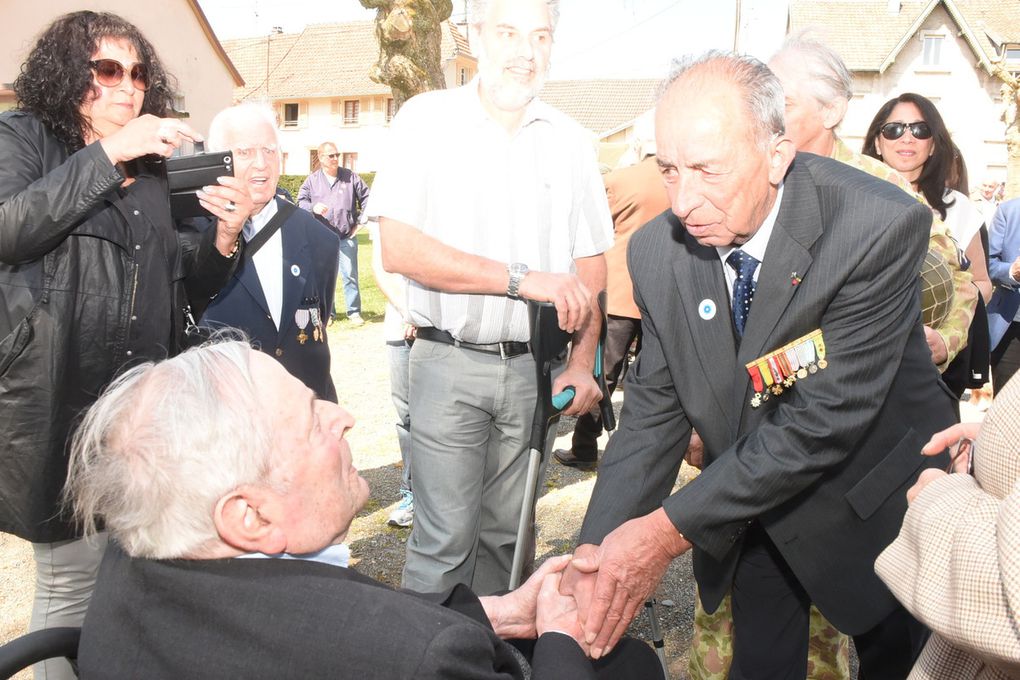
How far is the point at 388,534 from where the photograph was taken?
5.09m

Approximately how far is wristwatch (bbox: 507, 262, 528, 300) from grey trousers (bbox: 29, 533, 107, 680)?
1.58 m

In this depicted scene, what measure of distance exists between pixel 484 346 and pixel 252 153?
150 cm

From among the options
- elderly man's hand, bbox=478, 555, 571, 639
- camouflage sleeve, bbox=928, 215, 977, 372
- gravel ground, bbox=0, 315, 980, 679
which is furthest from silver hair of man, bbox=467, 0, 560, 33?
gravel ground, bbox=0, 315, 980, 679

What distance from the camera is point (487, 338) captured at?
316cm

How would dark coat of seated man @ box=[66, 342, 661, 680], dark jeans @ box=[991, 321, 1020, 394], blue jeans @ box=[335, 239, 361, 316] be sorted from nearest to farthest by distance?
dark coat of seated man @ box=[66, 342, 661, 680] → dark jeans @ box=[991, 321, 1020, 394] → blue jeans @ box=[335, 239, 361, 316]

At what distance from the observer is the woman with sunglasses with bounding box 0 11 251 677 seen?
2.62 metres

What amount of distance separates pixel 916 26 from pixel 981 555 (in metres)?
40.5

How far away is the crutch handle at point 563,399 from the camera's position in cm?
295

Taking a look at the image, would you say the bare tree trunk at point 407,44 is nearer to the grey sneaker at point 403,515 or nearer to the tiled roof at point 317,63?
the grey sneaker at point 403,515

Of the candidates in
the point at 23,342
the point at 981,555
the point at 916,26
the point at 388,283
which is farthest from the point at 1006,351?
the point at 916,26

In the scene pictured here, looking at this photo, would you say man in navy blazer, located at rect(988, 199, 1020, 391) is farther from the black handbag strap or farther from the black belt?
the black handbag strap

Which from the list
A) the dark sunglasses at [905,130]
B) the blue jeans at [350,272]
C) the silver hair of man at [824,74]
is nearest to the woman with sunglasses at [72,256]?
the silver hair of man at [824,74]

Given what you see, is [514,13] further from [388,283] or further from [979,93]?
[979,93]

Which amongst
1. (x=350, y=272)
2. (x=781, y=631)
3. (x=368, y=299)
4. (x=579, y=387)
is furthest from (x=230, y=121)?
(x=368, y=299)
